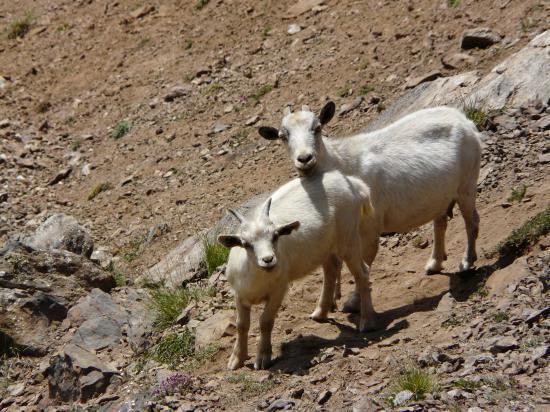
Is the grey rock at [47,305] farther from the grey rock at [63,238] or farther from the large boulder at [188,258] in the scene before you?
the grey rock at [63,238]

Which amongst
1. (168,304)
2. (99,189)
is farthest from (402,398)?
(99,189)

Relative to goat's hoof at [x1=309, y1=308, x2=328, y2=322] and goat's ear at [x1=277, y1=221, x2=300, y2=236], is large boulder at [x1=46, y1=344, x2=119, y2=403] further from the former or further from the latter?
goat's ear at [x1=277, y1=221, x2=300, y2=236]

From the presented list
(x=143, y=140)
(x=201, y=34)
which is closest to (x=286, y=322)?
(x=143, y=140)

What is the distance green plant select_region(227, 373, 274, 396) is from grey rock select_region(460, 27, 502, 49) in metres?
8.54

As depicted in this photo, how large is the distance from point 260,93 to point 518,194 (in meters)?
7.35

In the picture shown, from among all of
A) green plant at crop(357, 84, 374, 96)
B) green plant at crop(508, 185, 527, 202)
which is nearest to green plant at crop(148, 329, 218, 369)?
green plant at crop(508, 185, 527, 202)

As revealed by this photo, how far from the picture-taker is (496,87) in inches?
532

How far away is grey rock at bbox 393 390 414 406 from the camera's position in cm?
732

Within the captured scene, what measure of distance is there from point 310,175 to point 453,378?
319cm

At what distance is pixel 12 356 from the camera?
11.7 metres

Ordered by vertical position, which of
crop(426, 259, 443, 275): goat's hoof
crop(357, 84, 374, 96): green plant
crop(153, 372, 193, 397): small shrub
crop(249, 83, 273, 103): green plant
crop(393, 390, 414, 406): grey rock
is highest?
crop(393, 390, 414, 406): grey rock

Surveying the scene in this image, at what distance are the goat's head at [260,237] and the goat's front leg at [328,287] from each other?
1.37 m

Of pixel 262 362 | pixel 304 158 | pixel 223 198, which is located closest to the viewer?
pixel 262 362

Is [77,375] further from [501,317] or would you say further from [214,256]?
[501,317]
